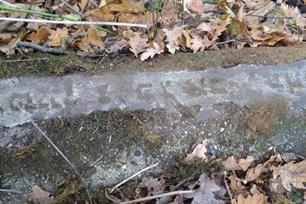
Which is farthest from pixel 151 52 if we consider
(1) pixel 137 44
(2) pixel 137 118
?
(2) pixel 137 118

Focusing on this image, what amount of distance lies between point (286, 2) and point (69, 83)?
7.23ft

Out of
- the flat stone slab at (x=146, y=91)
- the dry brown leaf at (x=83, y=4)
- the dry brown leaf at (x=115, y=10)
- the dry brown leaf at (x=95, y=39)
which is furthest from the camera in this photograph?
the dry brown leaf at (x=83, y=4)

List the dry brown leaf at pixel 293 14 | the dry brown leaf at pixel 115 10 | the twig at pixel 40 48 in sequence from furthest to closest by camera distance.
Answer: the dry brown leaf at pixel 293 14
the dry brown leaf at pixel 115 10
the twig at pixel 40 48

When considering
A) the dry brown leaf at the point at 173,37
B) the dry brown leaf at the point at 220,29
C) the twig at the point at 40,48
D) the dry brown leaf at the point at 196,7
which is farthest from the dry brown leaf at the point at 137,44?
the dry brown leaf at the point at 196,7

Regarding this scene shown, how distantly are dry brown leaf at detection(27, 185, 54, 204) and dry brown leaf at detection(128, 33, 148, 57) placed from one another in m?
1.00

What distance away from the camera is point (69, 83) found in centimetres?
233

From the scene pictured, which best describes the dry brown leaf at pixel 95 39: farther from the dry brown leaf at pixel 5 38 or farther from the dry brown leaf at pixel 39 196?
the dry brown leaf at pixel 39 196

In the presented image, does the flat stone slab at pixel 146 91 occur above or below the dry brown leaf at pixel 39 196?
above

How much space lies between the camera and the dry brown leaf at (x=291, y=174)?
94.2 inches

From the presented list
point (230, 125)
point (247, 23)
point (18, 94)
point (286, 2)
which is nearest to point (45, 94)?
point (18, 94)

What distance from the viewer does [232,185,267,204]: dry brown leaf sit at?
7.32 feet

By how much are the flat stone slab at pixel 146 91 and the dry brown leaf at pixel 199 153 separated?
0.17 metres

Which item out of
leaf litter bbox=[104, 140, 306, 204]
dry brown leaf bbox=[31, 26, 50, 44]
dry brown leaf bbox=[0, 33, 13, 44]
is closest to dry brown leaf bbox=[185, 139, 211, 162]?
leaf litter bbox=[104, 140, 306, 204]

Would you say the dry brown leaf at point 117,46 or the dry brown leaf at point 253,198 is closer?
the dry brown leaf at point 253,198
